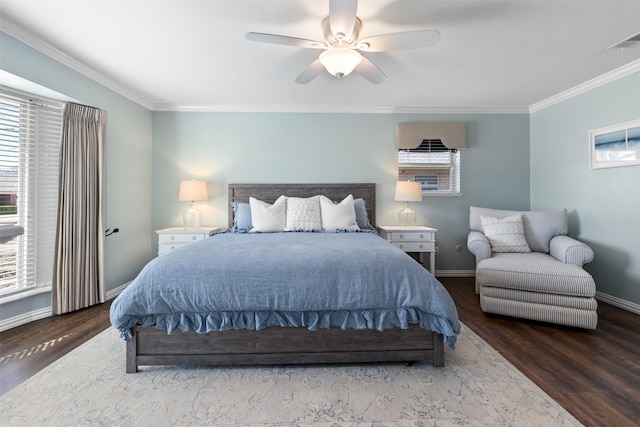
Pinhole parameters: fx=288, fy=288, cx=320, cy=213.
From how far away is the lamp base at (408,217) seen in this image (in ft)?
13.0

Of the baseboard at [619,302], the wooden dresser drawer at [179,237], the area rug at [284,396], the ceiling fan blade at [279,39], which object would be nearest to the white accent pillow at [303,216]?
the wooden dresser drawer at [179,237]

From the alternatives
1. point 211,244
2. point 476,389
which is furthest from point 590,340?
point 211,244

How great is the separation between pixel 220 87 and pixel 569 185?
426cm

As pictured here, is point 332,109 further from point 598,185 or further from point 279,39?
point 598,185

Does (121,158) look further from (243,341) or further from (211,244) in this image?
(243,341)

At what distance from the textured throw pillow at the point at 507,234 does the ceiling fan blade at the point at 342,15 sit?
8.44 feet

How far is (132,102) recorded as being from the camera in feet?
11.5

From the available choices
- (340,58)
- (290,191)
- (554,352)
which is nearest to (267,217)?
(290,191)

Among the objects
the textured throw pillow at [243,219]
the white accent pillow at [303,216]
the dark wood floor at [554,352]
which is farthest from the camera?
the textured throw pillow at [243,219]

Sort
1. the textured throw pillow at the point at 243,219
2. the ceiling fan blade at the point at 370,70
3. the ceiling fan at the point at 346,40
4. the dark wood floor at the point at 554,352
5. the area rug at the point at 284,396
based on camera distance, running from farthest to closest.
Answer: the textured throw pillow at the point at 243,219 → the ceiling fan blade at the point at 370,70 → the ceiling fan at the point at 346,40 → the dark wood floor at the point at 554,352 → the area rug at the point at 284,396

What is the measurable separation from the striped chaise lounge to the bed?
1.20 metres

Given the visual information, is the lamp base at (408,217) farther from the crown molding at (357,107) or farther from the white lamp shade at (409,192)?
the crown molding at (357,107)

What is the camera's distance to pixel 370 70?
91.8 inches

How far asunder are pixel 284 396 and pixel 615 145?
388cm
